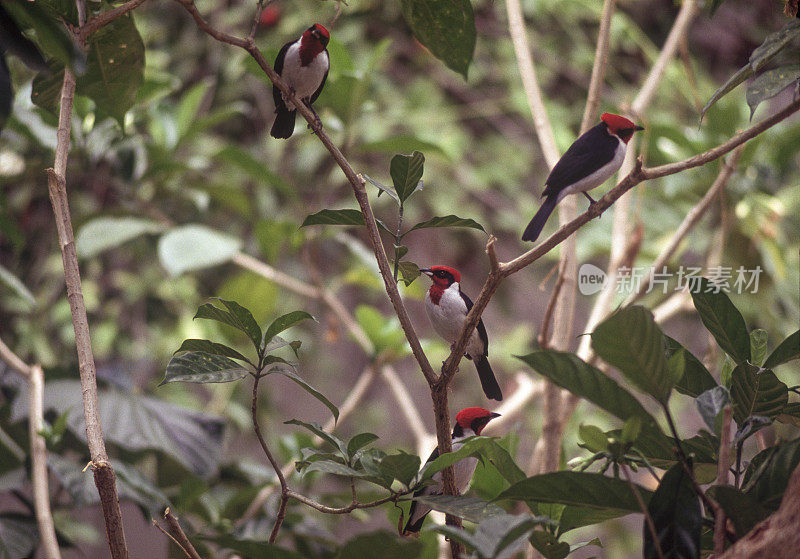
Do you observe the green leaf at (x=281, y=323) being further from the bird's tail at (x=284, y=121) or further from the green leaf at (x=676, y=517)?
the green leaf at (x=676, y=517)

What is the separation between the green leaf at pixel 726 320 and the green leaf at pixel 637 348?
0.11m

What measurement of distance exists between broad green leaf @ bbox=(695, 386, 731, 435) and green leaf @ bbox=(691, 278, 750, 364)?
59mm

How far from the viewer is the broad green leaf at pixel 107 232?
1146 millimetres

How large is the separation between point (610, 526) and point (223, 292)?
4.31 feet

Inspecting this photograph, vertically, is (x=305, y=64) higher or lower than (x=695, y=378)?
higher

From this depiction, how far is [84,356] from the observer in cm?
51

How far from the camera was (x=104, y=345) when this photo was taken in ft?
5.65

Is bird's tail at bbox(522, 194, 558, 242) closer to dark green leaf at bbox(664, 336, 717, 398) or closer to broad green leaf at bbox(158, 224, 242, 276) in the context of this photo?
dark green leaf at bbox(664, 336, 717, 398)

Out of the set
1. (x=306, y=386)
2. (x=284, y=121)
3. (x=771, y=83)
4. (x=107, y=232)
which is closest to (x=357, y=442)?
(x=306, y=386)

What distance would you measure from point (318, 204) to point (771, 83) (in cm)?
86

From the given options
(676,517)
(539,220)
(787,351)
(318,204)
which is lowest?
(676,517)

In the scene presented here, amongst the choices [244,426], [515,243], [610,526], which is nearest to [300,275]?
[244,426]

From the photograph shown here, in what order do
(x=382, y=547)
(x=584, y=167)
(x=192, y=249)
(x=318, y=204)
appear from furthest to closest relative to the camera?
(x=318, y=204)
(x=192, y=249)
(x=584, y=167)
(x=382, y=547)

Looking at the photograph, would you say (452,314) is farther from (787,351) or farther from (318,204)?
(318,204)
